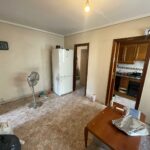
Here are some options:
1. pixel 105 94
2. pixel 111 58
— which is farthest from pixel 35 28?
pixel 105 94

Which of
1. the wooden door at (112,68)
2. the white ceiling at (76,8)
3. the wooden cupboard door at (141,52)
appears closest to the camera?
the white ceiling at (76,8)

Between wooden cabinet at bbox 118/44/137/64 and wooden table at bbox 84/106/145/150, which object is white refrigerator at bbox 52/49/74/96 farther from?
wooden table at bbox 84/106/145/150

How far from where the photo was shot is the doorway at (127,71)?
106 inches

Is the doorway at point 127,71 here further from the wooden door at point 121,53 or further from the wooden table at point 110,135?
the wooden table at point 110,135

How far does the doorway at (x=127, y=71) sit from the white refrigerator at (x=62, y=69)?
152 cm

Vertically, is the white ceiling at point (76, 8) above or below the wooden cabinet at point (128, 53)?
above

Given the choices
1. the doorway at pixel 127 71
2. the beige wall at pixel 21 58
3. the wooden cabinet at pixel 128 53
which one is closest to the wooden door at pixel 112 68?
the doorway at pixel 127 71

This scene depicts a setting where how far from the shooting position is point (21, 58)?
9.75ft

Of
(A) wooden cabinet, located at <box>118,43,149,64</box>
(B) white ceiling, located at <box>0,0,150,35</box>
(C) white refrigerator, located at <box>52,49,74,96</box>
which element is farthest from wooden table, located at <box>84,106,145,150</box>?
(A) wooden cabinet, located at <box>118,43,149,64</box>

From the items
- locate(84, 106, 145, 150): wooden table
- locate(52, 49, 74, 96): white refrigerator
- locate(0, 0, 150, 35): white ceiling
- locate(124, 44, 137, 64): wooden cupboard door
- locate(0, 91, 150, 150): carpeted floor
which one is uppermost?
locate(0, 0, 150, 35): white ceiling

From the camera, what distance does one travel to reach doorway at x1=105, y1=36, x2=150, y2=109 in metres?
2.69

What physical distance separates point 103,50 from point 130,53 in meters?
1.22

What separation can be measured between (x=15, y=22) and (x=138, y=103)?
3853 millimetres

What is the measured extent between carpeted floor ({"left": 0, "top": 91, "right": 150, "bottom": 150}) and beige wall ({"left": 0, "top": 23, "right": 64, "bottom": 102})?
0.49 metres
